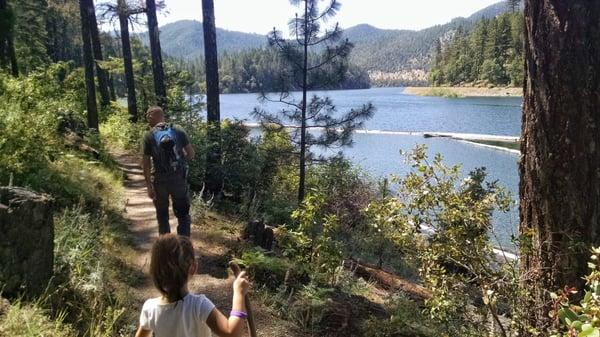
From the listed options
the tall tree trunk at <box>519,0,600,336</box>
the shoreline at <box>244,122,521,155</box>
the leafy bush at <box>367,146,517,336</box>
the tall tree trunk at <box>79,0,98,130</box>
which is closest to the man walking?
the leafy bush at <box>367,146,517,336</box>

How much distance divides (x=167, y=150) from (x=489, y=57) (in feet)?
317

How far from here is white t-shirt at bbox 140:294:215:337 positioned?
230 cm

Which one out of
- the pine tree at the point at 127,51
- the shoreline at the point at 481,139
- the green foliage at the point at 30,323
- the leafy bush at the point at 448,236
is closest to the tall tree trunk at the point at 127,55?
the pine tree at the point at 127,51

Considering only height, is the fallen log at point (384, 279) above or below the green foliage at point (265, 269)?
below

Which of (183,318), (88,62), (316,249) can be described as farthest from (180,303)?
(88,62)

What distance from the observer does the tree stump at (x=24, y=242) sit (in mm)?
3672

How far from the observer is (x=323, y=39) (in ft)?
36.3

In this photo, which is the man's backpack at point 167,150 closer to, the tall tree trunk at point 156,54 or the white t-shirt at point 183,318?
the white t-shirt at point 183,318

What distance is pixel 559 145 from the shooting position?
324 cm

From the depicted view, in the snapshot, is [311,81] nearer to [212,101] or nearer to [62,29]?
[212,101]

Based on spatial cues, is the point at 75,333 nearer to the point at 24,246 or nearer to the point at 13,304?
the point at 13,304

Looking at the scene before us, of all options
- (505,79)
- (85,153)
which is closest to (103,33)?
(85,153)

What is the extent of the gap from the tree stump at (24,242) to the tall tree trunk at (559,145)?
3.63 metres

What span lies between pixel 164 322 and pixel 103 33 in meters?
29.7
